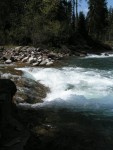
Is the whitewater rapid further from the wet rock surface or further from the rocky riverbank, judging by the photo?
the rocky riverbank

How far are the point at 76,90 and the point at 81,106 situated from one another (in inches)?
109

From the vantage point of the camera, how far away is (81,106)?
12.3 metres

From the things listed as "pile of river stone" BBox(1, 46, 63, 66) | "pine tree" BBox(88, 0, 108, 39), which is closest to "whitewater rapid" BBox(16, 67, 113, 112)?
"pile of river stone" BBox(1, 46, 63, 66)

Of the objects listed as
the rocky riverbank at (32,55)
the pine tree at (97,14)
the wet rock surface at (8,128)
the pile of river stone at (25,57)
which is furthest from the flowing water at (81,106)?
the pine tree at (97,14)

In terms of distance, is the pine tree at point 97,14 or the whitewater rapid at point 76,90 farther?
the pine tree at point 97,14

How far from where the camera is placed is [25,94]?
44.1 ft

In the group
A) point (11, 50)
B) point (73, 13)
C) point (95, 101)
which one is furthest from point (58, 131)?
point (73, 13)

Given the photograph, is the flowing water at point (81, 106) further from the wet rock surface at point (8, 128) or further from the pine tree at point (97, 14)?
the pine tree at point (97, 14)

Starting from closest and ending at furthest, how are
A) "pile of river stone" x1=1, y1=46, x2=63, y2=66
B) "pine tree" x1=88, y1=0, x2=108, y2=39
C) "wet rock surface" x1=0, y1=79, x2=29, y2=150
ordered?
"wet rock surface" x1=0, y1=79, x2=29, y2=150 → "pile of river stone" x1=1, y1=46, x2=63, y2=66 → "pine tree" x1=88, y1=0, x2=108, y2=39

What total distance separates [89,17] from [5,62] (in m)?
38.3

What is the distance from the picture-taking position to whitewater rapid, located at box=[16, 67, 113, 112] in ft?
41.1

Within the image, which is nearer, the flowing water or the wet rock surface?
the wet rock surface

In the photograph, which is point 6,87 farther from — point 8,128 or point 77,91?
point 77,91

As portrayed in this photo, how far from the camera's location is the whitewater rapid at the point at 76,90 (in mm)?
12539
